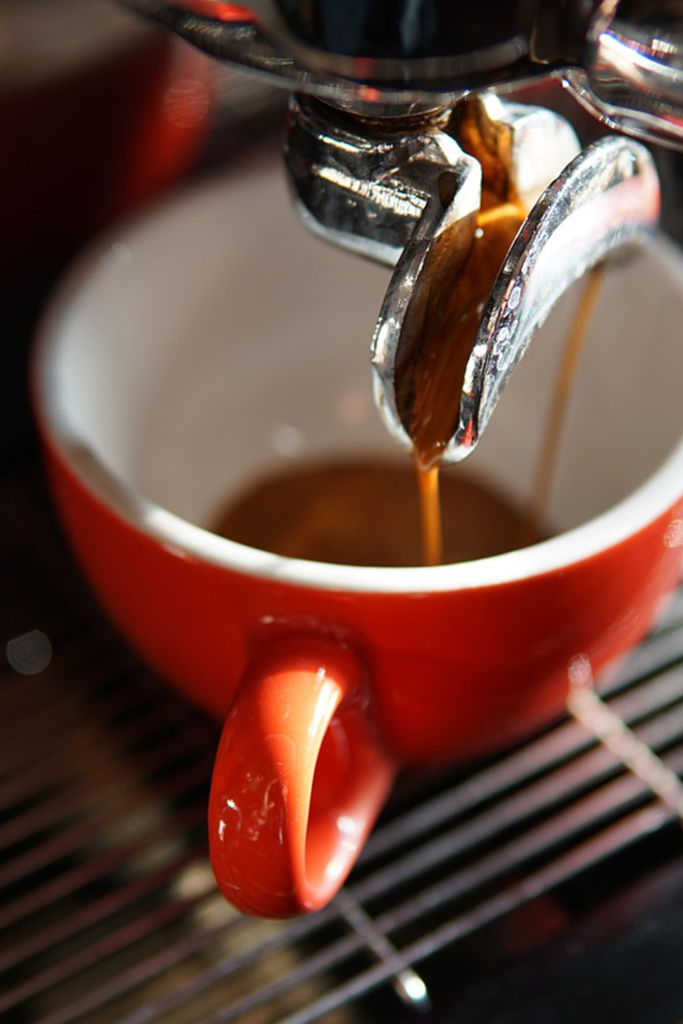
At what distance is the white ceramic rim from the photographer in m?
0.34

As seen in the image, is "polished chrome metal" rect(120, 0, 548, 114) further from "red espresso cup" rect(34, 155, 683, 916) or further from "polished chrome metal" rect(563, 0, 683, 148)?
"red espresso cup" rect(34, 155, 683, 916)

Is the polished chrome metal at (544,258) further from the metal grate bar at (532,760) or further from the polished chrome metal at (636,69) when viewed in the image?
the metal grate bar at (532,760)

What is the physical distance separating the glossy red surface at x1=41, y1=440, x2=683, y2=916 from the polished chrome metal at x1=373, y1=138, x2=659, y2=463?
0.06 meters

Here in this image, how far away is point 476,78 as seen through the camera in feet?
0.85

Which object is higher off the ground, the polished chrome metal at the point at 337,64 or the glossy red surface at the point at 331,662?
the polished chrome metal at the point at 337,64

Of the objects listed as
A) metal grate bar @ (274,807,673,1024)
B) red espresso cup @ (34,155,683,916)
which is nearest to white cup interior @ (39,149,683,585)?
red espresso cup @ (34,155,683,916)

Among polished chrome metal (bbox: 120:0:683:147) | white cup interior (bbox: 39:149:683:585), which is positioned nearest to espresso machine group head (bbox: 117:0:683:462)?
polished chrome metal (bbox: 120:0:683:147)

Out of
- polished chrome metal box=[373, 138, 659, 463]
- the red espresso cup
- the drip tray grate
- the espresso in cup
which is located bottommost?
the drip tray grate

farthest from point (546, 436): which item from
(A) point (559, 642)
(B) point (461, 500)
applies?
(A) point (559, 642)

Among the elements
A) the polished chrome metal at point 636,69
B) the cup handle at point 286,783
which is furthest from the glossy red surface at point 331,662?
the polished chrome metal at point 636,69

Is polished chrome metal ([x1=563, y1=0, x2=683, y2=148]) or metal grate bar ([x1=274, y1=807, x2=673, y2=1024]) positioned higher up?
polished chrome metal ([x1=563, y1=0, x2=683, y2=148])

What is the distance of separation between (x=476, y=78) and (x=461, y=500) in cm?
23

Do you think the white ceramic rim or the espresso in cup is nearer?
the white ceramic rim

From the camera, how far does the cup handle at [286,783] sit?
308 millimetres
